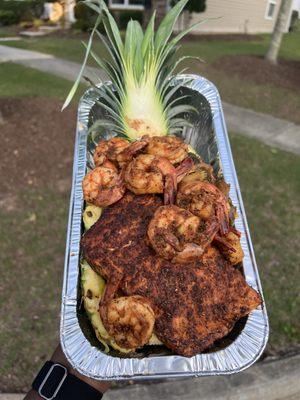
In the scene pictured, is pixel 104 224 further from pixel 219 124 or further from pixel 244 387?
pixel 244 387

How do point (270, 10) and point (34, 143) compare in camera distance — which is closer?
point (34, 143)

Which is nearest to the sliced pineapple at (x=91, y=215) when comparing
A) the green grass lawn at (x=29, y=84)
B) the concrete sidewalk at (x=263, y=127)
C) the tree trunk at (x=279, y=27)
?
the concrete sidewalk at (x=263, y=127)

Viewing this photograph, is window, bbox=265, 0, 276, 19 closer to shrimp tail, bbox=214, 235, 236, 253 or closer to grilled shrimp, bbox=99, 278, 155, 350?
shrimp tail, bbox=214, 235, 236, 253

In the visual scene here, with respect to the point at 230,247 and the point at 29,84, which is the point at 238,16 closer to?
the point at 29,84

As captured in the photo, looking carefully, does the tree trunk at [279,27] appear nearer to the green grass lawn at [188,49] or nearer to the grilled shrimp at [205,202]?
the green grass lawn at [188,49]

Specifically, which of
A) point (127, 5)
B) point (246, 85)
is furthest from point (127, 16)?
point (246, 85)

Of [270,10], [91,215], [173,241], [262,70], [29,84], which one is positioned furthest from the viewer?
[270,10]
